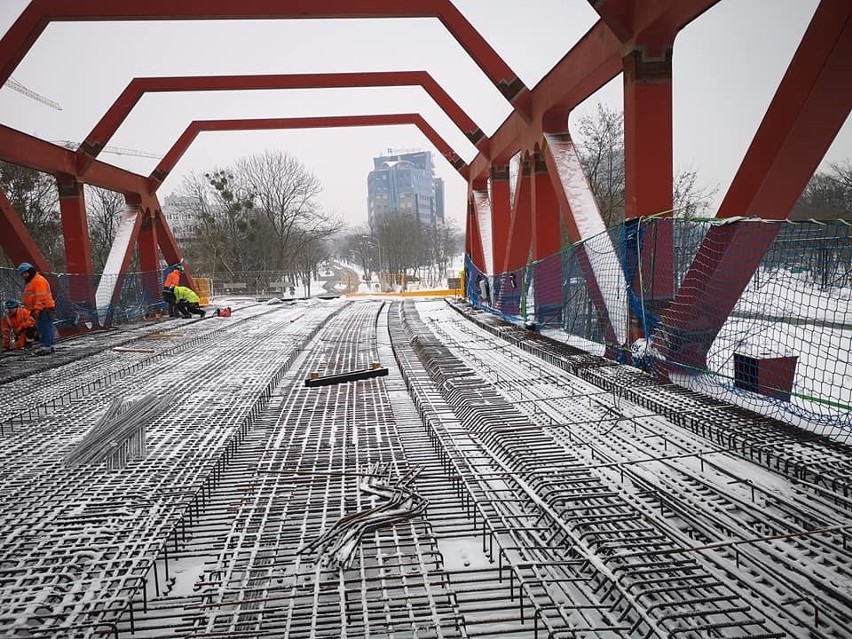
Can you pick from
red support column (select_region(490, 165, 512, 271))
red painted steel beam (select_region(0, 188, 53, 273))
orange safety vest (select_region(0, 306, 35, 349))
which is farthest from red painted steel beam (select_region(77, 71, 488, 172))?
orange safety vest (select_region(0, 306, 35, 349))

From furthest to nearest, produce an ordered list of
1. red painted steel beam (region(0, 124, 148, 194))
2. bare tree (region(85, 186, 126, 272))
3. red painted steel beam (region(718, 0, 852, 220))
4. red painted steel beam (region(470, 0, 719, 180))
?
1. bare tree (region(85, 186, 126, 272))
2. red painted steel beam (region(0, 124, 148, 194))
3. red painted steel beam (region(470, 0, 719, 180))
4. red painted steel beam (region(718, 0, 852, 220))

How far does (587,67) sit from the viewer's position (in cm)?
839

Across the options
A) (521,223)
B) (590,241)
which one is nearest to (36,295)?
(590,241)

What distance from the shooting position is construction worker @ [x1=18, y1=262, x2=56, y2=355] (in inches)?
397

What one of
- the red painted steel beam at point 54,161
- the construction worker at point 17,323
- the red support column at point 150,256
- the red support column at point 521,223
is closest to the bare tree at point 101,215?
the red support column at point 150,256

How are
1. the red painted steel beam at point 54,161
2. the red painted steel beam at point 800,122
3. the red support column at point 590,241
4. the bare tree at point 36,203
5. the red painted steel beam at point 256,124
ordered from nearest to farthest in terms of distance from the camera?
the red painted steel beam at point 800,122 → the red support column at point 590,241 → the red painted steel beam at point 54,161 → the red painted steel beam at point 256,124 → the bare tree at point 36,203

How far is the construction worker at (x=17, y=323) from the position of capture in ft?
34.6

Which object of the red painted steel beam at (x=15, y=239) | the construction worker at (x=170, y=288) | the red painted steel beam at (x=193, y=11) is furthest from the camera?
the construction worker at (x=170, y=288)

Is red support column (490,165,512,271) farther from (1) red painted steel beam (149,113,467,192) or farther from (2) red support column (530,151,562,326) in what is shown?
(1) red painted steel beam (149,113,467,192)

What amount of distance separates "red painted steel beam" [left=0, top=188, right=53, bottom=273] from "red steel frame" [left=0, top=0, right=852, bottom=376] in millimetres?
26

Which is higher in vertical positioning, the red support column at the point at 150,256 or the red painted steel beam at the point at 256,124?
the red painted steel beam at the point at 256,124

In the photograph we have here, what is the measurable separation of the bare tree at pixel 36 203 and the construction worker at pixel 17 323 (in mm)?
18338

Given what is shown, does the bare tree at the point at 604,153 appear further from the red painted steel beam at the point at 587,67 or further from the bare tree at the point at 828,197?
the red painted steel beam at the point at 587,67

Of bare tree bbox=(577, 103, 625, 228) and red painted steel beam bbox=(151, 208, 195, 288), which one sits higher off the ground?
bare tree bbox=(577, 103, 625, 228)
